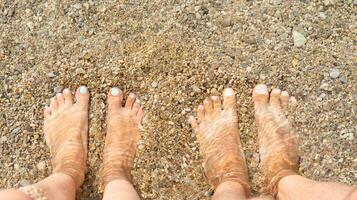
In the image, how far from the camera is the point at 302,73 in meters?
3.44

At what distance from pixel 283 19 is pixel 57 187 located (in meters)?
1.80

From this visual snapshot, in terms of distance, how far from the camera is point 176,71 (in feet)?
11.5

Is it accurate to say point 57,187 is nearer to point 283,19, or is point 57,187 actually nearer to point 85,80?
point 85,80

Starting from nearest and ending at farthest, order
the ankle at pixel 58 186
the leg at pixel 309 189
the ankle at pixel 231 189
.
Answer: the leg at pixel 309 189
the ankle at pixel 58 186
the ankle at pixel 231 189

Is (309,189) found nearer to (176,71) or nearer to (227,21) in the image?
(176,71)

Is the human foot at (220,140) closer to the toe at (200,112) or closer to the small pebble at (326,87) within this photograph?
the toe at (200,112)

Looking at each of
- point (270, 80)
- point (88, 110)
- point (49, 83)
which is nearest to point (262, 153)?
point (270, 80)

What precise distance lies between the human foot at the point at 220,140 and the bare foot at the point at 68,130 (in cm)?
73

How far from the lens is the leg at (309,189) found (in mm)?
2744

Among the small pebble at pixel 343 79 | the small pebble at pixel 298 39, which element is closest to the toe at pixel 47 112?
the small pebble at pixel 298 39

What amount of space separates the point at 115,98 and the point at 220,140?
2.45 ft

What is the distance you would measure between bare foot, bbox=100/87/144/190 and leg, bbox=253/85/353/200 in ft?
2.59

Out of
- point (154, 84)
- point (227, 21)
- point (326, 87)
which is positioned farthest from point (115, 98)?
point (326, 87)

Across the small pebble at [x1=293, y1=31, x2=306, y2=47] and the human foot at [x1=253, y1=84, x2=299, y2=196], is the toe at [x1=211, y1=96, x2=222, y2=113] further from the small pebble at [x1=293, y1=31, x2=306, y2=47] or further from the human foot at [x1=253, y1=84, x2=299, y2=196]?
the small pebble at [x1=293, y1=31, x2=306, y2=47]
